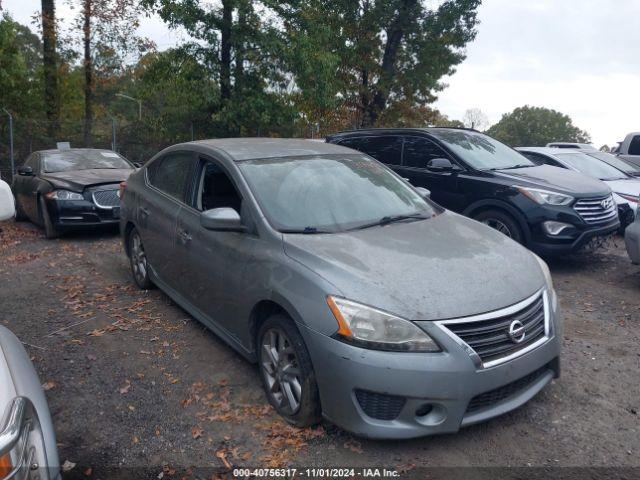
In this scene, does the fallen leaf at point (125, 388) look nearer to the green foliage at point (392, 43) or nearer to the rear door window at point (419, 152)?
the rear door window at point (419, 152)

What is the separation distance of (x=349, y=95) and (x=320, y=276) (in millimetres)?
19773

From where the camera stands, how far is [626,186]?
9008 mm

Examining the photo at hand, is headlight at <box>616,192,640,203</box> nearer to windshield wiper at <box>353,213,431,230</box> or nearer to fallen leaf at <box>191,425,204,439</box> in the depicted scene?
windshield wiper at <box>353,213,431,230</box>

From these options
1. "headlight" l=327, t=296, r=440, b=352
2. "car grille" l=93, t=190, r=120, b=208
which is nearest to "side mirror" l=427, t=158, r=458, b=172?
"headlight" l=327, t=296, r=440, b=352

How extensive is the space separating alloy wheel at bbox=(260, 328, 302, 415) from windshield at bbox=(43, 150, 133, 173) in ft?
24.0

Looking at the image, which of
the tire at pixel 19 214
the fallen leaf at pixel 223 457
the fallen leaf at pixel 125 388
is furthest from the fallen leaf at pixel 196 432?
the tire at pixel 19 214

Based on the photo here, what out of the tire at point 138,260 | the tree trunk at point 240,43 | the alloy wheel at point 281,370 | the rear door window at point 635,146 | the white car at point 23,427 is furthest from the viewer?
the tree trunk at point 240,43

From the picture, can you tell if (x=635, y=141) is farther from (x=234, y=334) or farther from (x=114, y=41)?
(x=114, y=41)

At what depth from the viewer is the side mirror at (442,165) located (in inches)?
281

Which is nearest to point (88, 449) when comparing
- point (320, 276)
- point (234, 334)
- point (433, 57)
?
point (234, 334)

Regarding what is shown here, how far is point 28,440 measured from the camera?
2.04 meters

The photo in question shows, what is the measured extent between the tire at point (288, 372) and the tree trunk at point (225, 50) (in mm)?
11583

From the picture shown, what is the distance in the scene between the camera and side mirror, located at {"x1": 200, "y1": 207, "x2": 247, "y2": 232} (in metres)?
3.73

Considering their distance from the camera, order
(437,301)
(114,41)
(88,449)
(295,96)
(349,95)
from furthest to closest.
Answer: (349,95) → (114,41) → (295,96) → (88,449) → (437,301)
